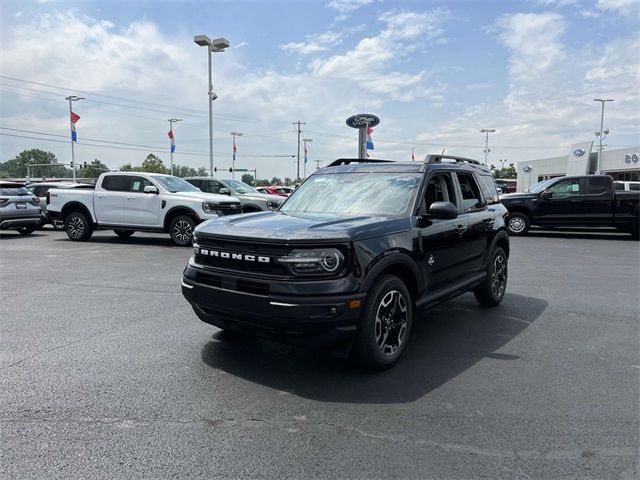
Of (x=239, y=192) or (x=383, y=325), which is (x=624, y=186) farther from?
(x=383, y=325)

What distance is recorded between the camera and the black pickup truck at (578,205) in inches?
601

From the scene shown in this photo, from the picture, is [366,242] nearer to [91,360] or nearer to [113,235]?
[91,360]

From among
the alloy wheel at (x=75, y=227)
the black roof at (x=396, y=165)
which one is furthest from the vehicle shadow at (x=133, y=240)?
the black roof at (x=396, y=165)

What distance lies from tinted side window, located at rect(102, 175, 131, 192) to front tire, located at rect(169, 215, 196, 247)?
1750mm

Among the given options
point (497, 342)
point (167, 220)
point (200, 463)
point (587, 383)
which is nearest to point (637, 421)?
point (587, 383)

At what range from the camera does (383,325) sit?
14.0 ft

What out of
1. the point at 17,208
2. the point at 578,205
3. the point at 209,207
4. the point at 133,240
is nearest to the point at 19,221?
the point at 17,208

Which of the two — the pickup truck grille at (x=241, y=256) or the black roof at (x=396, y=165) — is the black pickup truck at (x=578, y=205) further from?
the pickup truck grille at (x=241, y=256)

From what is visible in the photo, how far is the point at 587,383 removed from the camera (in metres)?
4.08

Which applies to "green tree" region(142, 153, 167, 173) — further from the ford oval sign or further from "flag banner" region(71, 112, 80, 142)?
the ford oval sign

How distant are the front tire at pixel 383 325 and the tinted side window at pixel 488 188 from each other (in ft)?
9.04

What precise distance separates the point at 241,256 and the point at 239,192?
12351 millimetres

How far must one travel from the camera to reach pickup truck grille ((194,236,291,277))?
3945 mm

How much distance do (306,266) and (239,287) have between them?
0.62 m
